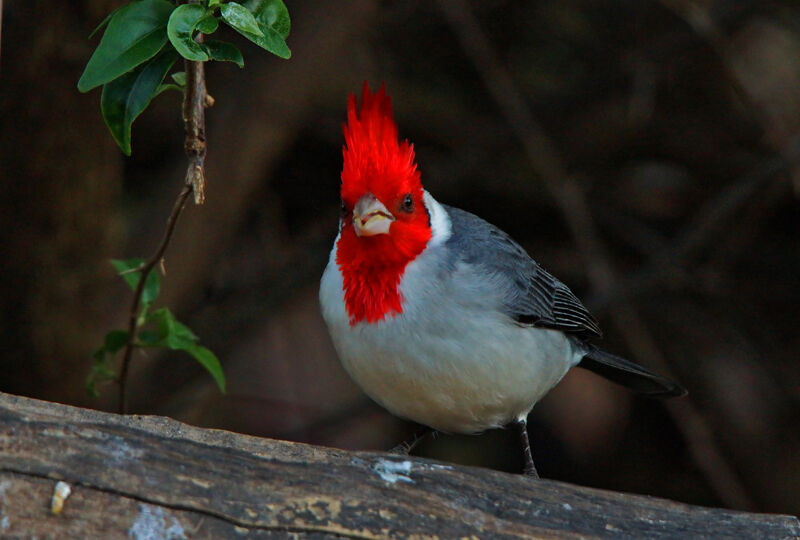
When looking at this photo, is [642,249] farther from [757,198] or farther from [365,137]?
[365,137]

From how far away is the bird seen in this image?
3.18m

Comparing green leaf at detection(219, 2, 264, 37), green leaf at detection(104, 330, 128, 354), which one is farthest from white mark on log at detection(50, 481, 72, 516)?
green leaf at detection(219, 2, 264, 37)

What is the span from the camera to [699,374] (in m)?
6.14

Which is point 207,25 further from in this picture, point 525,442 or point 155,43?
point 525,442

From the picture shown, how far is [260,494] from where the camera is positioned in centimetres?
259

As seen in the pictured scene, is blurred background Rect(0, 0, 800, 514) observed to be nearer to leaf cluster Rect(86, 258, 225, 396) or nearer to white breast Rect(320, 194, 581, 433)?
leaf cluster Rect(86, 258, 225, 396)

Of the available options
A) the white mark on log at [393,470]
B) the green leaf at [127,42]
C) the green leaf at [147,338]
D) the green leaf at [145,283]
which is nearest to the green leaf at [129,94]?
the green leaf at [127,42]

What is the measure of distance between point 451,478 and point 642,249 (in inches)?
121

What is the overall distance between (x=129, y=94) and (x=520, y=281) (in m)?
1.54

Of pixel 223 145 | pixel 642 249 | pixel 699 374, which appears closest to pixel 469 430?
pixel 223 145

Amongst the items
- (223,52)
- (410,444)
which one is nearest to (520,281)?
(410,444)

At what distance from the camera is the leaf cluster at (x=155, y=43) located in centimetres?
240

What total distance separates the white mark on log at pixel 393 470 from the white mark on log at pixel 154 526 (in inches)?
22.7

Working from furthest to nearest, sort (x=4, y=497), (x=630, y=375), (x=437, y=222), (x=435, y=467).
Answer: (x=630, y=375)
(x=437, y=222)
(x=435, y=467)
(x=4, y=497)
